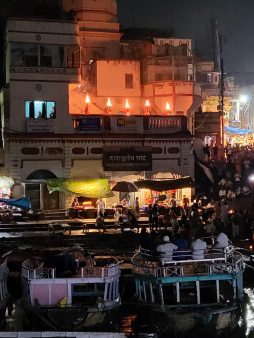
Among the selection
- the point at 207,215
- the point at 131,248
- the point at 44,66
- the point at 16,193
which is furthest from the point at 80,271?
the point at 44,66

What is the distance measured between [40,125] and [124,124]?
560cm

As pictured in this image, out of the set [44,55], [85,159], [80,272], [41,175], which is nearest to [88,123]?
[85,159]

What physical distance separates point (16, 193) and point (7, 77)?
7.71 meters

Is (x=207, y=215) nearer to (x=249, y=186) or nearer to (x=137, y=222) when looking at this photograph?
(x=137, y=222)

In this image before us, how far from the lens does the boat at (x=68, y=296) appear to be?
1988 centimetres

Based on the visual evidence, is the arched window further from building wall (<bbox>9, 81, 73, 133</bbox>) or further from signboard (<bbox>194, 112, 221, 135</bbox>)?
signboard (<bbox>194, 112, 221, 135</bbox>)

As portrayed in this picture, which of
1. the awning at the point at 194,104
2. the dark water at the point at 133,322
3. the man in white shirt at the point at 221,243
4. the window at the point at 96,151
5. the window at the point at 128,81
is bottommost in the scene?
the dark water at the point at 133,322

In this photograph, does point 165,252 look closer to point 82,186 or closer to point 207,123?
point 82,186

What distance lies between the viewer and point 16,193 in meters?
35.1

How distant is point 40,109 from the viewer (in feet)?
119

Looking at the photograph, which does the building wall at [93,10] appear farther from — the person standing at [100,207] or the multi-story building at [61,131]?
the person standing at [100,207]

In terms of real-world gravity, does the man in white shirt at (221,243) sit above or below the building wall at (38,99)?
below

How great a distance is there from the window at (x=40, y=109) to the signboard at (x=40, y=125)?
16.3 inches

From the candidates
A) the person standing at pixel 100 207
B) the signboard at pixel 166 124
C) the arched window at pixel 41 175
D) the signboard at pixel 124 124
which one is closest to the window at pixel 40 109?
the arched window at pixel 41 175
